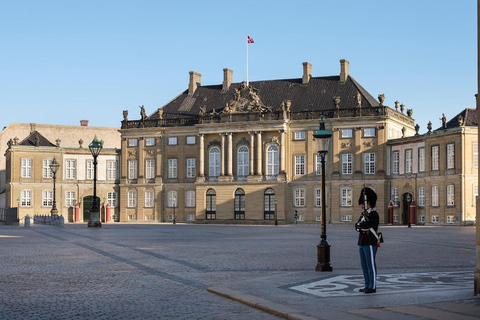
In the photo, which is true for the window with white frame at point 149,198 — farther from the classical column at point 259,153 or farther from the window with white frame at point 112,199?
the classical column at point 259,153

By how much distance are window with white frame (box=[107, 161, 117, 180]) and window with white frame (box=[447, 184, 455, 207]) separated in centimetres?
4138

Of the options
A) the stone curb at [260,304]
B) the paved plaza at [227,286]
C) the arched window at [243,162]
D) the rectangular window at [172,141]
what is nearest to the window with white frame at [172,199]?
the rectangular window at [172,141]

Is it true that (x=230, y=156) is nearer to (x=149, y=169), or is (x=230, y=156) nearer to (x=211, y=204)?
(x=211, y=204)

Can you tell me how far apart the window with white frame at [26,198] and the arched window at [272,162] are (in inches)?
1123

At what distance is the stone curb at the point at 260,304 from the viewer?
10.8 meters

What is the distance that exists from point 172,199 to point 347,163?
20.8m

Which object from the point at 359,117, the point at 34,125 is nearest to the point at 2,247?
the point at 359,117

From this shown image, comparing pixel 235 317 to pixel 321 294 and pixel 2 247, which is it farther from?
pixel 2 247

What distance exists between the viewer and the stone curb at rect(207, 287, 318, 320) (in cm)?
1080

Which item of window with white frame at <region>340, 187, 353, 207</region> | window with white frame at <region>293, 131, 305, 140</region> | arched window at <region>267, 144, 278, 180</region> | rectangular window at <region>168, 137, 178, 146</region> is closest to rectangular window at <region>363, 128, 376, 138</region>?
window with white frame at <region>340, 187, 353, 207</region>

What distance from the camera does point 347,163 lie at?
241ft

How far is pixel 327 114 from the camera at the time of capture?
74062 mm

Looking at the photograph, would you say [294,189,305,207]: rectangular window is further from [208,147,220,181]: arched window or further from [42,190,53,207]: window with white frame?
[42,190,53,207]: window with white frame

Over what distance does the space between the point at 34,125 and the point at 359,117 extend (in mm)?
48014
